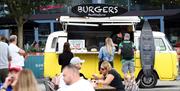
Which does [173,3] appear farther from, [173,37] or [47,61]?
[47,61]

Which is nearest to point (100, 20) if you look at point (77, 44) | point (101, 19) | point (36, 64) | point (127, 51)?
point (101, 19)

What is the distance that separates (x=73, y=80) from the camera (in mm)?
7449

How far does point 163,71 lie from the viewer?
1878cm

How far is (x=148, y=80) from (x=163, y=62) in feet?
2.53

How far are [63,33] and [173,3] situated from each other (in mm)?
15524

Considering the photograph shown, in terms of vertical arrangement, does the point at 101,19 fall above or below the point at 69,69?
below

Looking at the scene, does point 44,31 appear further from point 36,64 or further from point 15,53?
point 15,53

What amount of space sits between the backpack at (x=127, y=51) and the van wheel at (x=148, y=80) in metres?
1.28

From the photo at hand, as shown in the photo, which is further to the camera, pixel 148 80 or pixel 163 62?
pixel 148 80

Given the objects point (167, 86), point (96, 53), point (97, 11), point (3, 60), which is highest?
point (97, 11)

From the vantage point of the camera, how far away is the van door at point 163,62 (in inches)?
736

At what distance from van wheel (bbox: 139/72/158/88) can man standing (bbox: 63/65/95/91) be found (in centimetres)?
1119

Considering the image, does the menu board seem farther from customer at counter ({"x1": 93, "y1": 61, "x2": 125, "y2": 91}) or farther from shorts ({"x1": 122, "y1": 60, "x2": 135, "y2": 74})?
customer at counter ({"x1": 93, "y1": 61, "x2": 125, "y2": 91})

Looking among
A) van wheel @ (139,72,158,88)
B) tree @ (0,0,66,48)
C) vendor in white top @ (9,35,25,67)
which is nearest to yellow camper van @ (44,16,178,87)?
van wheel @ (139,72,158,88)
